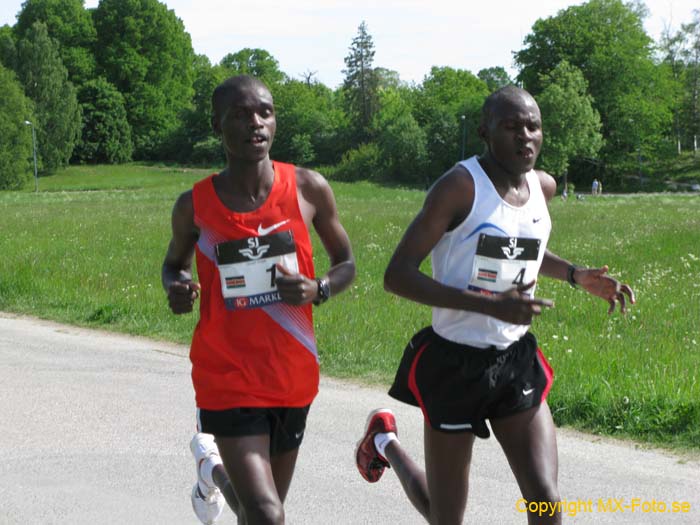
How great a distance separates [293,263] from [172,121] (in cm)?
10219

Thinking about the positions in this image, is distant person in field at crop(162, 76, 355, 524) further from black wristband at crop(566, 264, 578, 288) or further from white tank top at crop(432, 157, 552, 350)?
black wristband at crop(566, 264, 578, 288)

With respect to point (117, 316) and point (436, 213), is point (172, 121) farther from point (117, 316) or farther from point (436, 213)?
point (436, 213)

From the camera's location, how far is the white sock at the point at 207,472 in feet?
13.6

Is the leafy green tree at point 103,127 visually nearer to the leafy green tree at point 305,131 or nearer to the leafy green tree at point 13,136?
the leafy green tree at point 13,136

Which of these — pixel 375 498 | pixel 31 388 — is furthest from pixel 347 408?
pixel 31 388

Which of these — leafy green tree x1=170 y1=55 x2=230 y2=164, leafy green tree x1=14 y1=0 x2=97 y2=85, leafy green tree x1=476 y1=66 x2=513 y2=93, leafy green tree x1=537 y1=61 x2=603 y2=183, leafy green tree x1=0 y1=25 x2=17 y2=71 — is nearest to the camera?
leafy green tree x1=537 y1=61 x2=603 y2=183

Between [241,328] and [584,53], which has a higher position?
[584,53]

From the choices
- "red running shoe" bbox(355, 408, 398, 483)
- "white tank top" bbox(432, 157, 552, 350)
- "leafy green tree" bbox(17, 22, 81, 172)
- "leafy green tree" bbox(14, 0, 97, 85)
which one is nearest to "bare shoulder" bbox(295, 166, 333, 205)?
"white tank top" bbox(432, 157, 552, 350)

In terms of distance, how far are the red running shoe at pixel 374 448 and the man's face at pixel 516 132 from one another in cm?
155

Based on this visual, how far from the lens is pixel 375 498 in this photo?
521cm

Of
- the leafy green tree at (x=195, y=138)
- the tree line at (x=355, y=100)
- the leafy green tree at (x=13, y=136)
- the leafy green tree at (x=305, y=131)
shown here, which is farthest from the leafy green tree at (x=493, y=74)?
the leafy green tree at (x=13, y=136)

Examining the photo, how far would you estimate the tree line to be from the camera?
79.7m

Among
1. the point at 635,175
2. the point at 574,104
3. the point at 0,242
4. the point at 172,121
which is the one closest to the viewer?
the point at 0,242

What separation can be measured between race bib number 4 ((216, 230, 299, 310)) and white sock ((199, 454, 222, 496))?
908 millimetres
